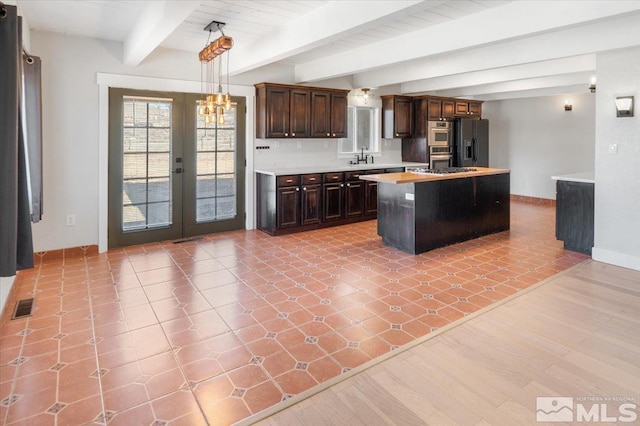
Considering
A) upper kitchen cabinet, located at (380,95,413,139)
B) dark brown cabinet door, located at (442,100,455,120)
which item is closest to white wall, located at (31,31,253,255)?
upper kitchen cabinet, located at (380,95,413,139)

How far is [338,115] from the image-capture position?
7.05 meters

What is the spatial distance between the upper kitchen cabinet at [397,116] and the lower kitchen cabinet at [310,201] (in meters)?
1.29

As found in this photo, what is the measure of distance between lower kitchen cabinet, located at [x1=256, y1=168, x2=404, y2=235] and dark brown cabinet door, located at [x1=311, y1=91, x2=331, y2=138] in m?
0.81

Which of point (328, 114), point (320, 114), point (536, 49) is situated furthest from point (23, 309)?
point (536, 49)

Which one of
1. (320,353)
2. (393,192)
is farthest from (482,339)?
(393,192)

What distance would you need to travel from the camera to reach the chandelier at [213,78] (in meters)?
4.05

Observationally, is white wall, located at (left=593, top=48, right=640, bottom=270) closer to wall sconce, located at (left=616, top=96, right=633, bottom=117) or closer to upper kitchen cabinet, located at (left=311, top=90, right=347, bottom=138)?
wall sconce, located at (left=616, top=96, right=633, bottom=117)

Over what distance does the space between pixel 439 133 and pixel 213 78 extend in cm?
478

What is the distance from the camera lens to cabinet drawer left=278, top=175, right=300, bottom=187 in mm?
5984

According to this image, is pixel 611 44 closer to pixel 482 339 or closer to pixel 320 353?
pixel 482 339

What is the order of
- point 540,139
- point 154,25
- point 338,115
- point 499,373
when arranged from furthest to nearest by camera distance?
point 540,139 → point 338,115 → point 154,25 → point 499,373

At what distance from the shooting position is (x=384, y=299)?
3.56 metres

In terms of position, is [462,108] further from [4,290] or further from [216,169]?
[4,290]

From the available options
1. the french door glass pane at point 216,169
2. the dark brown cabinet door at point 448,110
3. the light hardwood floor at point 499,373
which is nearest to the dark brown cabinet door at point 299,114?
the french door glass pane at point 216,169
